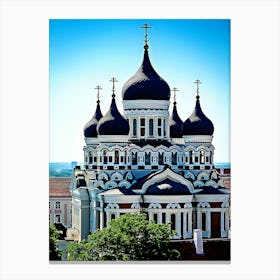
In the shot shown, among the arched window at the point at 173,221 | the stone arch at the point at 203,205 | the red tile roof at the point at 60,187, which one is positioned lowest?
the arched window at the point at 173,221

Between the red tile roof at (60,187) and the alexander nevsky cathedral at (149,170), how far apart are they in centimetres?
22

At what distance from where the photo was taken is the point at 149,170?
24.2 m

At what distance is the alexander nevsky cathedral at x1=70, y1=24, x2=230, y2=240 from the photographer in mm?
23031

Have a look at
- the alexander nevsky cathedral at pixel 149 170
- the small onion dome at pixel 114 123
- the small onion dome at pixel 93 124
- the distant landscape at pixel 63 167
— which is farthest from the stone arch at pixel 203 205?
the small onion dome at pixel 93 124

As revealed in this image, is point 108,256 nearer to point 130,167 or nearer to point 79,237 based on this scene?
point 79,237

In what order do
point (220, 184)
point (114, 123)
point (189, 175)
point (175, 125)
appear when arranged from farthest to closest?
1. point (175, 125)
2. point (189, 175)
3. point (220, 184)
4. point (114, 123)

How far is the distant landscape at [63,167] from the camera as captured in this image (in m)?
20.3

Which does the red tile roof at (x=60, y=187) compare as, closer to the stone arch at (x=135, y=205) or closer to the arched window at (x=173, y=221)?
the stone arch at (x=135, y=205)

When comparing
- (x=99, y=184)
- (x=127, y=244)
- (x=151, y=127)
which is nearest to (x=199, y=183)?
(x=151, y=127)

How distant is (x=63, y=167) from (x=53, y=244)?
179 centimetres

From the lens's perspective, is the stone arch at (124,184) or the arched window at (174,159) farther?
the arched window at (174,159)

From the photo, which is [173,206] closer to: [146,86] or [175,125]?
[146,86]
